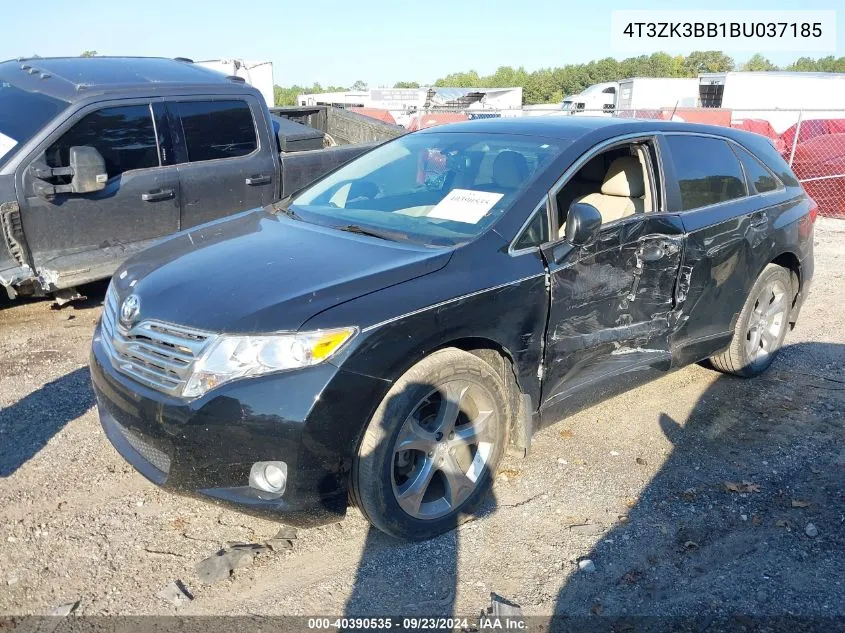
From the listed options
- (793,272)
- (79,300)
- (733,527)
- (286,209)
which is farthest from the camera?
(79,300)

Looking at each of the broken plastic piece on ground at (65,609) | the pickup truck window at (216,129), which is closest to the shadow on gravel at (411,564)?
the broken plastic piece on ground at (65,609)

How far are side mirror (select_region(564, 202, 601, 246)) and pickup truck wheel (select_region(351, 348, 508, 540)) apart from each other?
2.52 ft

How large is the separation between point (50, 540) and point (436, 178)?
2.57m

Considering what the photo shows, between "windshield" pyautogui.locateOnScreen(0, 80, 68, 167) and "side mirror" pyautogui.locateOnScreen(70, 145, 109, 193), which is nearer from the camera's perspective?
"side mirror" pyautogui.locateOnScreen(70, 145, 109, 193)

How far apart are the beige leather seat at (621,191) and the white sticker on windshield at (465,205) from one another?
86 cm

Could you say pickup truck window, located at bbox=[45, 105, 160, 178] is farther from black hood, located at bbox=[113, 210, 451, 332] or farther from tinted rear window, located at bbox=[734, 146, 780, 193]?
tinted rear window, located at bbox=[734, 146, 780, 193]

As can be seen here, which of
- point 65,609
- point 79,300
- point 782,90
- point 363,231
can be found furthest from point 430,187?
point 782,90

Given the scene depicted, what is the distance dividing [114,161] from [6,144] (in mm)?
740

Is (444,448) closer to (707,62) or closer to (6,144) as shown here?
(6,144)

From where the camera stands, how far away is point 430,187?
3812 millimetres

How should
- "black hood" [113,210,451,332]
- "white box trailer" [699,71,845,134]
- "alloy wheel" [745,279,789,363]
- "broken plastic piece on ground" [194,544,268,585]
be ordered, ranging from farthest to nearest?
"white box trailer" [699,71,845,134] → "alloy wheel" [745,279,789,363] → "broken plastic piece on ground" [194,544,268,585] → "black hood" [113,210,451,332]

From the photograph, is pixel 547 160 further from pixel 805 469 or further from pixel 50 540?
pixel 50 540

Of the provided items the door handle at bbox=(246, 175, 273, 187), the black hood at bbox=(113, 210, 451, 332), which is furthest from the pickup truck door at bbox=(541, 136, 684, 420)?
the door handle at bbox=(246, 175, 273, 187)

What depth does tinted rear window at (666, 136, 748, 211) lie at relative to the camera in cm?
412
